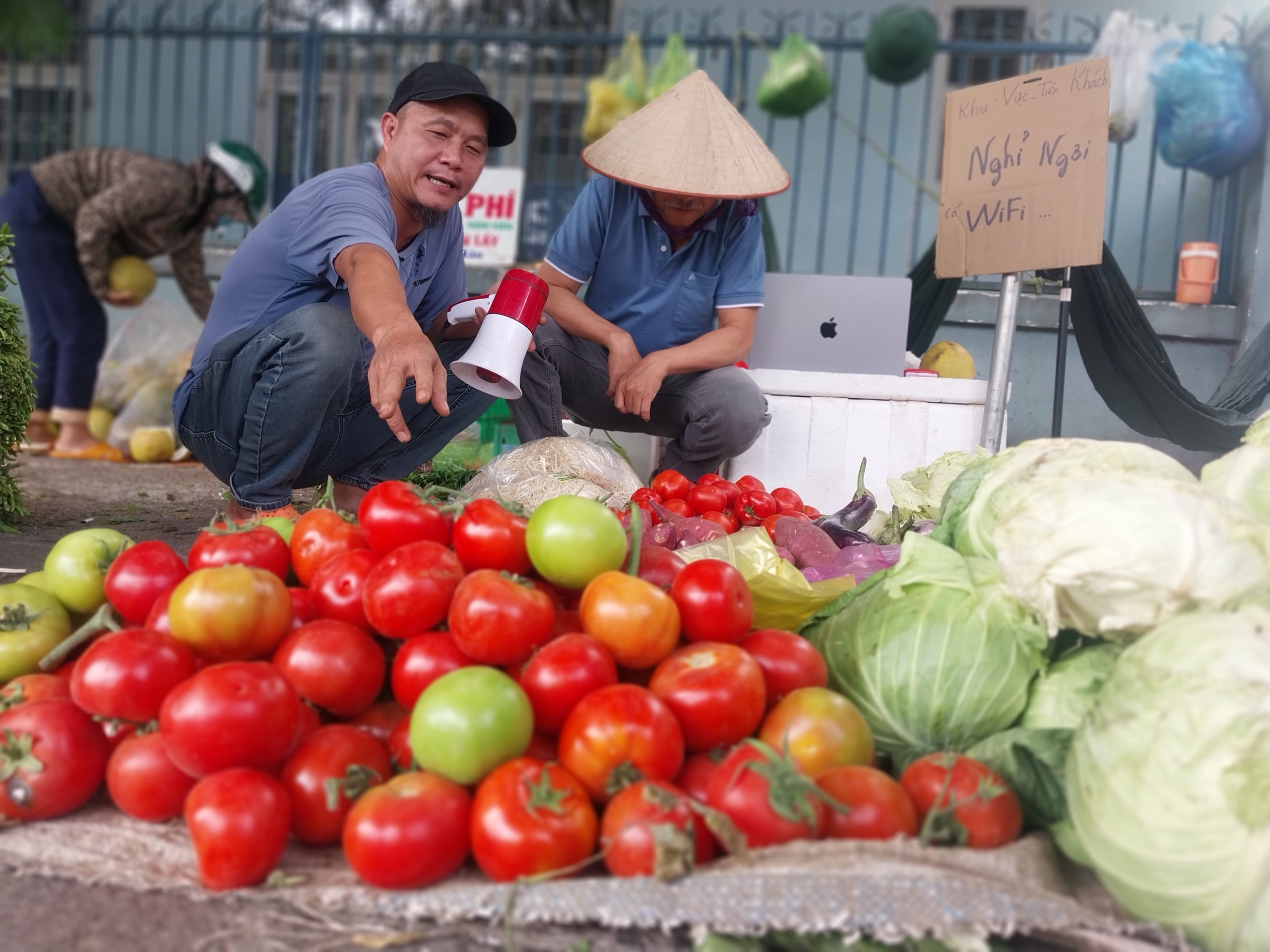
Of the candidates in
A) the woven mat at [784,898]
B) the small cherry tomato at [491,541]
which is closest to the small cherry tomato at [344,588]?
the small cherry tomato at [491,541]

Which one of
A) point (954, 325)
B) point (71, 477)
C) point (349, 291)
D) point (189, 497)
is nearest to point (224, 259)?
point (71, 477)

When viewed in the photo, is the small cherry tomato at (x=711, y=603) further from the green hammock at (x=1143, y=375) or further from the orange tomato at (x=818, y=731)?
the green hammock at (x=1143, y=375)

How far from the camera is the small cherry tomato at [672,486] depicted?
3311mm

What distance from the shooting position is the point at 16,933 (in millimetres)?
1219

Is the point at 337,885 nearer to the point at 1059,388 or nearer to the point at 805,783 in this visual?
the point at 805,783

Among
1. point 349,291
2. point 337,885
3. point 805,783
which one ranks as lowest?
point 337,885

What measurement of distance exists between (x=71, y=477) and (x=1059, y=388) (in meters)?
4.31

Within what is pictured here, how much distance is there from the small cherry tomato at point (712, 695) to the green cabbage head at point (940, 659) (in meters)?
0.30

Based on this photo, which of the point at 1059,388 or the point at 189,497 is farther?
the point at 189,497

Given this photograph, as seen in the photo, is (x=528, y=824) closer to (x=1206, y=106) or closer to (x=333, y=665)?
(x=333, y=665)

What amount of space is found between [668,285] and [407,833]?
2703 millimetres

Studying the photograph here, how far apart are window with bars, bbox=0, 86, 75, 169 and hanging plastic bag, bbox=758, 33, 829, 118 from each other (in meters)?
5.29

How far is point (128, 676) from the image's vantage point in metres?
1.37

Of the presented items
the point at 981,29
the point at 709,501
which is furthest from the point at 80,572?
the point at 981,29
